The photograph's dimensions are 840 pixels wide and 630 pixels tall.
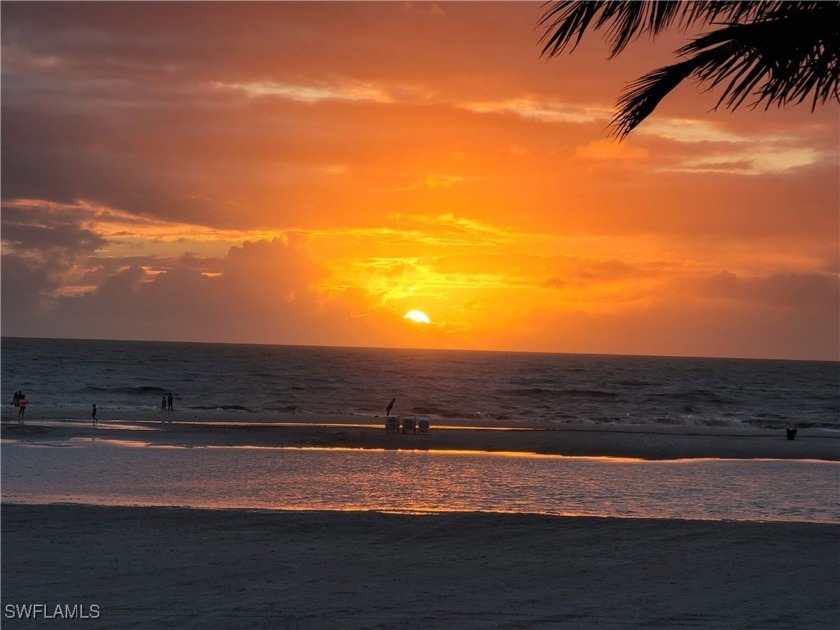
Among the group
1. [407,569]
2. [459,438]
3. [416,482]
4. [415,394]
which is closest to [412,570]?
[407,569]

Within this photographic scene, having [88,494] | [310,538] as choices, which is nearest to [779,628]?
[310,538]

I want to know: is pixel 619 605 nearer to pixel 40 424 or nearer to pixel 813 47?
pixel 813 47

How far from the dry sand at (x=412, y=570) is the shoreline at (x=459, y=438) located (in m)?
19.1

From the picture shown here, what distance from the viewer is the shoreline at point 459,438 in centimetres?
3575

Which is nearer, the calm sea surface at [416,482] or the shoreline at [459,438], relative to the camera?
the calm sea surface at [416,482]

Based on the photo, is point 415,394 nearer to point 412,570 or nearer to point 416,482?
point 416,482

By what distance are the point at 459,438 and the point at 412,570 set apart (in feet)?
94.9

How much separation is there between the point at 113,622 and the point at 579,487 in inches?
632

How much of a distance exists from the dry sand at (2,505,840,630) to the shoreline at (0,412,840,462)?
62.6ft

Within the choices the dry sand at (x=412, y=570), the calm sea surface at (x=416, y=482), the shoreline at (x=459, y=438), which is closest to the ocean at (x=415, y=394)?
the shoreline at (x=459, y=438)

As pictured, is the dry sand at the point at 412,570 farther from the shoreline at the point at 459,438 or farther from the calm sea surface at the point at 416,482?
the shoreline at the point at 459,438

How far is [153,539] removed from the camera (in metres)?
14.0

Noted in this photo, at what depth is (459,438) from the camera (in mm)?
41094

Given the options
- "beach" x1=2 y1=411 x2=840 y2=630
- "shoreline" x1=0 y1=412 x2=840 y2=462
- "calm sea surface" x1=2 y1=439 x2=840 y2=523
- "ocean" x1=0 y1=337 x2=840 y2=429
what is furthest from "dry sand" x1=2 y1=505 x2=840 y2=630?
"ocean" x1=0 y1=337 x2=840 y2=429
